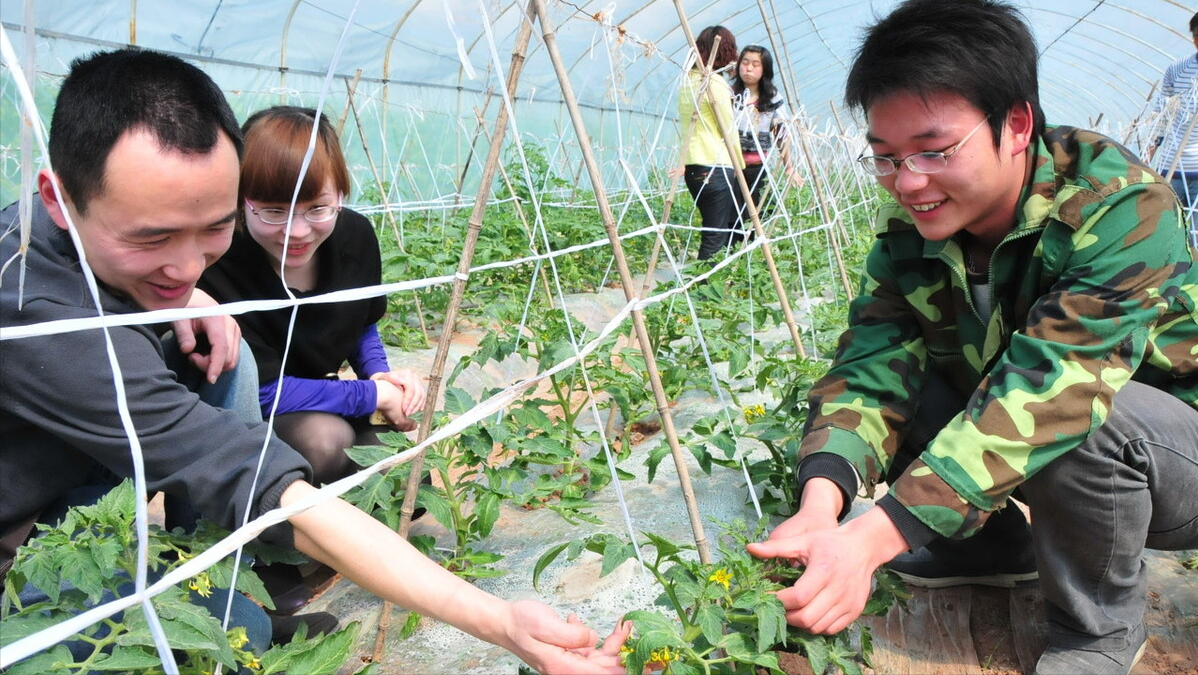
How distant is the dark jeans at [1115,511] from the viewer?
126 cm

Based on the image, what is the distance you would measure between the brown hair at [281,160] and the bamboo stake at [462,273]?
0.43 metres

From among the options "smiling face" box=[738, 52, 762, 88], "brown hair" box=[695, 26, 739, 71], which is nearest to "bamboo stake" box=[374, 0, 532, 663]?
"brown hair" box=[695, 26, 739, 71]

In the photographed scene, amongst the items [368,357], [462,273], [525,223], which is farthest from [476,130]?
[462,273]

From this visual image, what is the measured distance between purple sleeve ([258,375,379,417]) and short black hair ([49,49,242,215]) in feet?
2.48

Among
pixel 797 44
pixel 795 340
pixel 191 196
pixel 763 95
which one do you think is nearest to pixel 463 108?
pixel 763 95

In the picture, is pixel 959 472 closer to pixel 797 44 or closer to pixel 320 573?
pixel 320 573

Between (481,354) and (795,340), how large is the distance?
1.09 metres

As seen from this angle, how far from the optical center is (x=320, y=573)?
76.2 inches

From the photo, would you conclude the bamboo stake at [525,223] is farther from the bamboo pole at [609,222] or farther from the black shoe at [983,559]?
the black shoe at [983,559]

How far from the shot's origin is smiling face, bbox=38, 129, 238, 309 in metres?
1.04

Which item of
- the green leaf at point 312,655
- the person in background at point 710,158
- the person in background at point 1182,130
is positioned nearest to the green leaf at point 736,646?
the green leaf at point 312,655

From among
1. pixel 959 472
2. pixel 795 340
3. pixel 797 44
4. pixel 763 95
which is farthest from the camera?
pixel 797 44

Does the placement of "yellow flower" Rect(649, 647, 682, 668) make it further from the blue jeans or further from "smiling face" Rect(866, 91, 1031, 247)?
"smiling face" Rect(866, 91, 1031, 247)

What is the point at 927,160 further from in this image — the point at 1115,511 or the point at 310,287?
the point at 310,287
